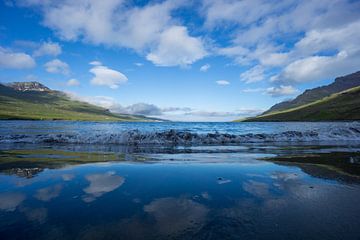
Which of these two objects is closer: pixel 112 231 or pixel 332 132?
pixel 112 231

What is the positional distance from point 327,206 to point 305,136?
23627mm

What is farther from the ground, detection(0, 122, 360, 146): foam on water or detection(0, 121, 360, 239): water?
detection(0, 122, 360, 146): foam on water

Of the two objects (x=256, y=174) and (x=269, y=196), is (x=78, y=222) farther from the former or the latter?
(x=256, y=174)

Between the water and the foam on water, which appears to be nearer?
the water

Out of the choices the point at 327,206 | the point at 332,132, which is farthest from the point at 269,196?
the point at 332,132

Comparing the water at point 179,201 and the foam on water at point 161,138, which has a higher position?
the foam on water at point 161,138

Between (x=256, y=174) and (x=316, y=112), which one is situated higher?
(x=316, y=112)

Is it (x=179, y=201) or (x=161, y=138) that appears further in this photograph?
(x=161, y=138)

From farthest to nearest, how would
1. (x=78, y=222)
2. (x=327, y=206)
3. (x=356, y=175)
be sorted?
(x=356, y=175) < (x=327, y=206) < (x=78, y=222)

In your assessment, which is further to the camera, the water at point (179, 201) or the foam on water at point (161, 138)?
the foam on water at point (161, 138)

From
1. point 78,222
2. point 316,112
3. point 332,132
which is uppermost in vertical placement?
point 316,112

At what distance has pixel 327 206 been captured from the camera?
18.0 ft

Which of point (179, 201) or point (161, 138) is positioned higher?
point (161, 138)

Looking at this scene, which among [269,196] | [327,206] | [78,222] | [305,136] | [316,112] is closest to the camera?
[78,222]
